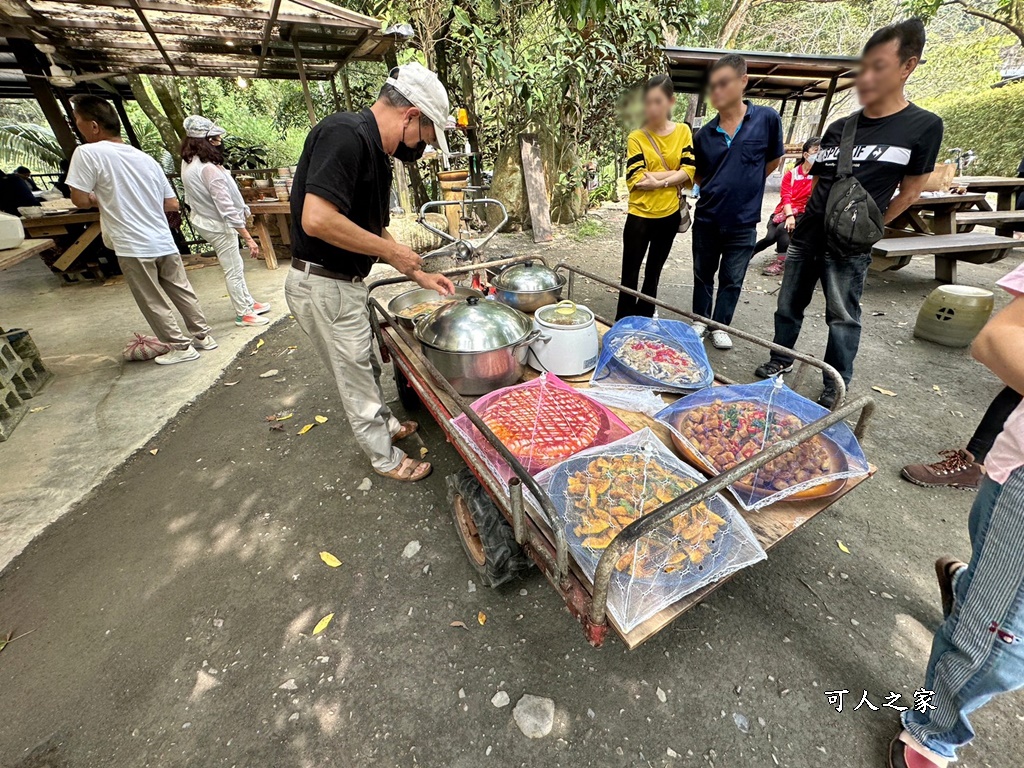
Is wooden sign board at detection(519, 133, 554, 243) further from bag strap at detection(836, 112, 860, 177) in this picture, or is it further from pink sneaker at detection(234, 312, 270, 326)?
bag strap at detection(836, 112, 860, 177)

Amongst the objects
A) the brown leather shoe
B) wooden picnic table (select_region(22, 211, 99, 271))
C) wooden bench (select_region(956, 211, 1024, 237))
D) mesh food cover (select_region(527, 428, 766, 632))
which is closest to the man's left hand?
mesh food cover (select_region(527, 428, 766, 632))

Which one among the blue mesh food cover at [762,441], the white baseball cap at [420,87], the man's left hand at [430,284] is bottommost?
the blue mesh food cover at [762,441]

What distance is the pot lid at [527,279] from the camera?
285 centimetres

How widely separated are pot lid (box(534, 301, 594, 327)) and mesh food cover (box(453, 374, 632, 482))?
0.35 meters

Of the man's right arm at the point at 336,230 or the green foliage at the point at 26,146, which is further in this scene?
the green foliage at the point at 26,146

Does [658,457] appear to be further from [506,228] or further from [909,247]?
[506,228]

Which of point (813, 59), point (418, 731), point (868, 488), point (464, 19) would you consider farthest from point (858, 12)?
point (418, 731)

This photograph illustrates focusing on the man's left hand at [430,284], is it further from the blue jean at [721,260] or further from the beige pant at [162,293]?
the beige pant at [162,293]

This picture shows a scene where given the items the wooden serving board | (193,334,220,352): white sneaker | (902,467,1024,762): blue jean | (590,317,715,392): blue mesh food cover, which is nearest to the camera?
(902,467,1024,762): blue jean

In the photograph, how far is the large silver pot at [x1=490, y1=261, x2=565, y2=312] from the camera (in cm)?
282

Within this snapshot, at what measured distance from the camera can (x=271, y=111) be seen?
19.6 metres

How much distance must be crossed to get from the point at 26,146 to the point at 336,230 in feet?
54.6

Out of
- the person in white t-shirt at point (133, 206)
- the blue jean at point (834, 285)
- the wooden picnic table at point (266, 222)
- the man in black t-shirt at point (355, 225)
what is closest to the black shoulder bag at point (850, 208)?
the blue jean at point (834, 285)

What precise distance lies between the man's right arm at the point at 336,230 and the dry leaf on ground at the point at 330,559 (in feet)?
5.63
